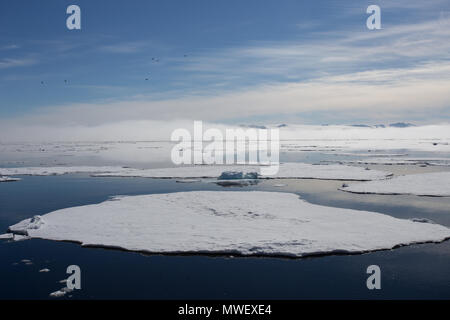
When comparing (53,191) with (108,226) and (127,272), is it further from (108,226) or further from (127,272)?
(127,272)

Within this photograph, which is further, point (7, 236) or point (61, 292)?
point (7, 236)

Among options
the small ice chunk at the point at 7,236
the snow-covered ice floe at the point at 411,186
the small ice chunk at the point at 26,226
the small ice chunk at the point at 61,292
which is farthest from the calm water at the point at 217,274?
the snow-covered ice floe at the point at 411,186

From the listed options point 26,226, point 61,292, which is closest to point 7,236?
point 26,226

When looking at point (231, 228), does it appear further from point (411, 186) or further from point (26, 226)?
point (411, 186)

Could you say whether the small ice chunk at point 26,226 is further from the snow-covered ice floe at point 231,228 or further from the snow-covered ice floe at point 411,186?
the snow-covered ice floe at point 411,186

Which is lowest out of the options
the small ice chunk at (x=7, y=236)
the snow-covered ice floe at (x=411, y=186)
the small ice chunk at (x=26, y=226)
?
the small ice chunk at (x=7, y=236)

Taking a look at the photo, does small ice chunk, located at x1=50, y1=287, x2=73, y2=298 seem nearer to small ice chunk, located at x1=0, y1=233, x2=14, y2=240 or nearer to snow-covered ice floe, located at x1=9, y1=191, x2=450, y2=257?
snow-covered ice floe, located at x1=9, y1=191, x2=450, y2=257

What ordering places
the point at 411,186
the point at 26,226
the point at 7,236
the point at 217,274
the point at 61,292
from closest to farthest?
the point at 61,292
the point at 217,274
the point at 7,236
the point at 26,226
the point at 411,186
